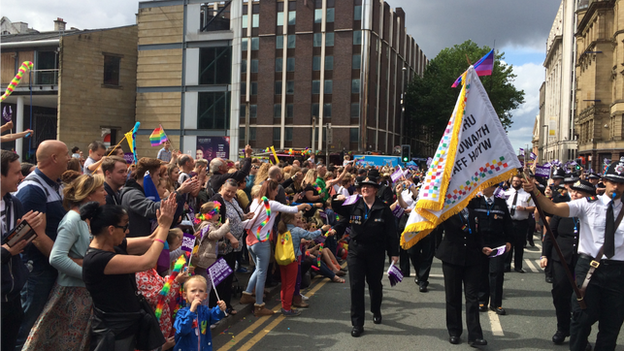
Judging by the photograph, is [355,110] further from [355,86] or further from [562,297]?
[562,297]

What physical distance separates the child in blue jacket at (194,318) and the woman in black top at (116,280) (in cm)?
80

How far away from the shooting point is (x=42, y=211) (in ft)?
14.1

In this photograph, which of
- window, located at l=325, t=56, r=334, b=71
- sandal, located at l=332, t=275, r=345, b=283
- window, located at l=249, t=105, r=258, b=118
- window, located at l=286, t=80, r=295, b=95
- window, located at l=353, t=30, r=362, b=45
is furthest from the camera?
window, located at l=249, t=105, r=258, b=118

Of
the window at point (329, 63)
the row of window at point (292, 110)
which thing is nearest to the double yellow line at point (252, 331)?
the row of window at point (292, 110)

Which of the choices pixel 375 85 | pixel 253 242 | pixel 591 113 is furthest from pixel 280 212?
pixel 591 113

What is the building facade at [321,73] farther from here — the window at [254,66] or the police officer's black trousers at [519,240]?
the police officer's black trousers at [519,240]

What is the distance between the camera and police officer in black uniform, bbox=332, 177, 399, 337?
655 centimetres

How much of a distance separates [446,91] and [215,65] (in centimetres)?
3959

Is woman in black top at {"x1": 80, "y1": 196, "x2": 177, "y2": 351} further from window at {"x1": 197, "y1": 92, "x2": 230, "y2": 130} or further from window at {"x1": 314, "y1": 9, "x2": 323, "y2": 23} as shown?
window at {"x1": 314, "y1": 9, "x2": 323, "y2": 23}

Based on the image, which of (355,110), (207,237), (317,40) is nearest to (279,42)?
(317,40)

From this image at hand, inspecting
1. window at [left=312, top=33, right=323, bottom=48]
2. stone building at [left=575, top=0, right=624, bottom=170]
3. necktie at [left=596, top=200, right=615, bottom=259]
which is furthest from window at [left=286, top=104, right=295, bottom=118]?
necktie at [left=596, top=200, right=615, bottom=259]

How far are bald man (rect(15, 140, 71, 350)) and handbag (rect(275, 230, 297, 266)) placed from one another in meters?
3.26

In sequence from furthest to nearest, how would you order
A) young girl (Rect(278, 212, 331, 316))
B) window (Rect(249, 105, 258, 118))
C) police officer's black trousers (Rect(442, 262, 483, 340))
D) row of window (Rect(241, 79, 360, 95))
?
1. window (Rect(249, 105, 258, 118))
2. row of window (Rect(241, 79, 360, 95))
3. young girl (Rect(278, 212, 331, 316))
4. police officer's black trousers (Rect(442, 262, 483, 340))

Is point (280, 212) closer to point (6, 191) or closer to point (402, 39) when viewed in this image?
point (6, 191)
